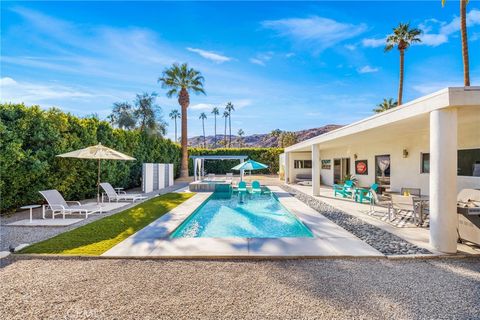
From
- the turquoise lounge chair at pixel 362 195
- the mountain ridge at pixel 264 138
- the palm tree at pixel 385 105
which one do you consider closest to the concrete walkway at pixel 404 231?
the turquoise lounge chair at pixel 362 195

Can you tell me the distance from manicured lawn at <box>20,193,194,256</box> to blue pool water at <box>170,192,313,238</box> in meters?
1.39

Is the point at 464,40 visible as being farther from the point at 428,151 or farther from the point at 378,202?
the point at 378,202

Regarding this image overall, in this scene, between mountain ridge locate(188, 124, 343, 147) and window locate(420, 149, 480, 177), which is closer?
window locate(420, 149, 480, 177)

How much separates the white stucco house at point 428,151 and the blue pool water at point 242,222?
10.3ft

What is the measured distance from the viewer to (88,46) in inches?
485

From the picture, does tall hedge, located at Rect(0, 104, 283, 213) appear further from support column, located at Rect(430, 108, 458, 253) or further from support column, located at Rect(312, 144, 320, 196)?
support column, located at Rect(430, 108, 458, 253)

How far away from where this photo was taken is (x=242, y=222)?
9383 mm

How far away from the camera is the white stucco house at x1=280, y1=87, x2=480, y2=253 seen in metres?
5.17

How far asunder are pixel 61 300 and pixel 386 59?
102ft

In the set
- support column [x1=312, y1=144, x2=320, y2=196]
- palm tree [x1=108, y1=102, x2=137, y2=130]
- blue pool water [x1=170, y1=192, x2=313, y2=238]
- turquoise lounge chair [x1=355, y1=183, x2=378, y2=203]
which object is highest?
palm tree [x1=108, y1=102, x2=137, y2=130]

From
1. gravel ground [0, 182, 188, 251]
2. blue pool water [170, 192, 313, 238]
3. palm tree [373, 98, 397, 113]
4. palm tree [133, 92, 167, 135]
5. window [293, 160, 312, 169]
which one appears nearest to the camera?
gravel ground [0, 182, 188, 251]

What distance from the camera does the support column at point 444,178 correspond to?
5.16m

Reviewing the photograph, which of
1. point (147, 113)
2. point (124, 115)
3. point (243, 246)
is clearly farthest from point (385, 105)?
point (243, 246)

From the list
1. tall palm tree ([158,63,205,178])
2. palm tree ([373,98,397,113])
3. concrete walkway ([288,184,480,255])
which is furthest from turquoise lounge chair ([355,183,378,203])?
palm tree ([373,98,397,113])
